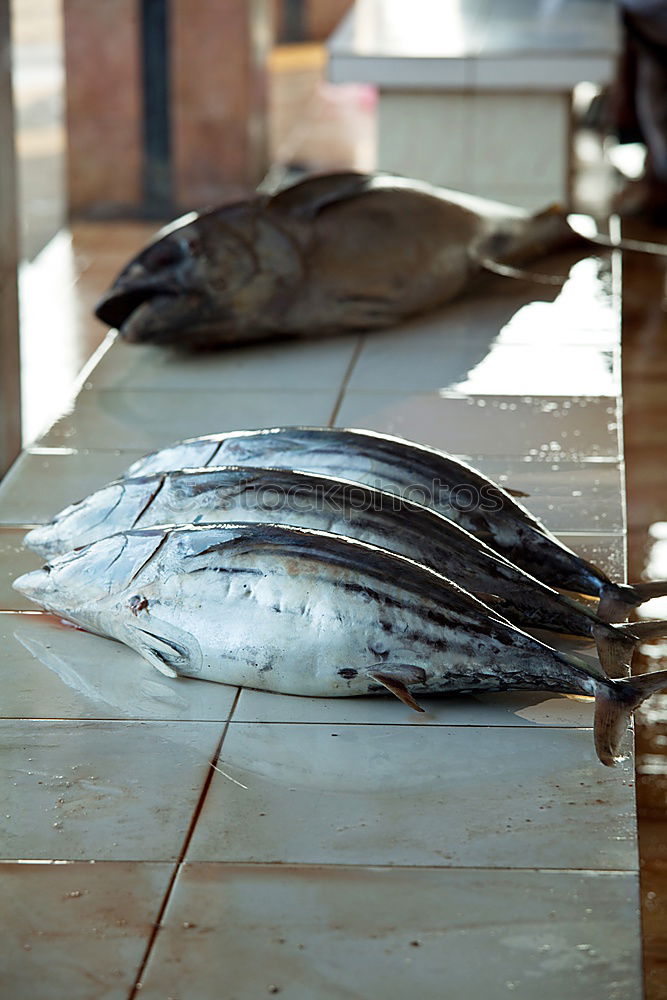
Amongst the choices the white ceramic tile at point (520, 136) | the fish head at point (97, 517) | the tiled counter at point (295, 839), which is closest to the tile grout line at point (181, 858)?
the tiled counter at point (295, 839)

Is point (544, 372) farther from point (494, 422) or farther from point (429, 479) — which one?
point (429, 479)

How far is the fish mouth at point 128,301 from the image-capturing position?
11.9 ft

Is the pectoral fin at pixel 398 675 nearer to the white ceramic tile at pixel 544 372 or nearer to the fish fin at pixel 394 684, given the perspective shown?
the fish fin at pixel 394 684

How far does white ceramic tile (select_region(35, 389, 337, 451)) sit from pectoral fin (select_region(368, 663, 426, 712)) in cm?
122

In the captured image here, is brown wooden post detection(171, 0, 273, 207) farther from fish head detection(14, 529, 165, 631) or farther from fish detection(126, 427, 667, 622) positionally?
fish head detection(14, 529, 165, 631)

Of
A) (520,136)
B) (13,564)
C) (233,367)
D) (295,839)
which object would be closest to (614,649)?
(295,839)

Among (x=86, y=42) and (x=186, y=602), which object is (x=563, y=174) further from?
(x=186, y=602)

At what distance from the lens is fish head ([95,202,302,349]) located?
362 cm

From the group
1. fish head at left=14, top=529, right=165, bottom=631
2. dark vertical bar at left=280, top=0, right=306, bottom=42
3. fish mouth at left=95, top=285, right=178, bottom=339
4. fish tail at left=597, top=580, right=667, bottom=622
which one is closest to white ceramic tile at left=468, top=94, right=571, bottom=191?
fish mouth at left=95, top=285, right=178, bottom=339

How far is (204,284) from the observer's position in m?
3.63

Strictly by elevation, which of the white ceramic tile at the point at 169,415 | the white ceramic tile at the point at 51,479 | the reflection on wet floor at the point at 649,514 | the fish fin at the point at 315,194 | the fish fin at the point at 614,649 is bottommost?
the reflection on wet floor at the point at 649,514

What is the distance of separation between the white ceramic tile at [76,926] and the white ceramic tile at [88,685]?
1.13 feet

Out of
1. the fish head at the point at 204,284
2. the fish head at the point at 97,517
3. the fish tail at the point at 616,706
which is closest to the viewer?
the fish tail at the point at 616,706

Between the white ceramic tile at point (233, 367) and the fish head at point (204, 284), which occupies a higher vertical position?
the fish head at point (204, 284)
